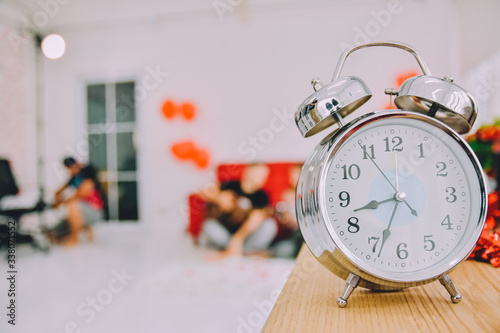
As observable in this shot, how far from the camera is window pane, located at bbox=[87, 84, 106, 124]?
5.60 m

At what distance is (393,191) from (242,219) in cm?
310

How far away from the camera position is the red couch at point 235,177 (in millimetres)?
4469

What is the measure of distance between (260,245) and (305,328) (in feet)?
10.2

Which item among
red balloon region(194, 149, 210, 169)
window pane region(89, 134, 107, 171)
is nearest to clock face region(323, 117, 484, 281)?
red balloon region(194, 149, 210, 169)

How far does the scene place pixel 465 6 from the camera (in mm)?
4387

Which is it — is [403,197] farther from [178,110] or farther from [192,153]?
[178,110]

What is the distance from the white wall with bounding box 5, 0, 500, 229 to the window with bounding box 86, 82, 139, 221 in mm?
194

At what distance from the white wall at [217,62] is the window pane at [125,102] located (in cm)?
17

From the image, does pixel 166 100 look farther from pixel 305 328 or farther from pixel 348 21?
pixel 305 328

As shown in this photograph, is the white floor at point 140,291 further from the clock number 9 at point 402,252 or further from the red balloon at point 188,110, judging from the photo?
the red balloon at point 188,110

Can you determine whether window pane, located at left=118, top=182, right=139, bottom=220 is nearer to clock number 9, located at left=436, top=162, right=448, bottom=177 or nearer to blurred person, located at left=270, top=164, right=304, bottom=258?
blurred person, located at left=270, top=164, right=304, bottom=258

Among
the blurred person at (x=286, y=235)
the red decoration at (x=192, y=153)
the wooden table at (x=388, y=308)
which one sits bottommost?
the blurred person at (x=286, y=235)

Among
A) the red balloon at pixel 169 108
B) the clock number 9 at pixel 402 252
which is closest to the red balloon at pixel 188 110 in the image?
the red balloon at pixel 169 108

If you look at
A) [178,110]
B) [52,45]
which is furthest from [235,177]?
[52,45]
